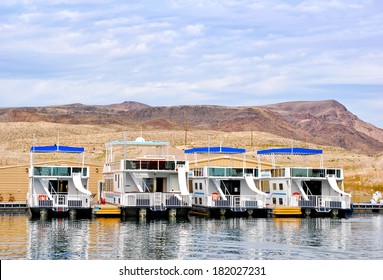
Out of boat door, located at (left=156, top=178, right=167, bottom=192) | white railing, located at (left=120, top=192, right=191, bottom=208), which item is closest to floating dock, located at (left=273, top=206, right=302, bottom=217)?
white railing, located at (left=120, top=192, right=191, bottom=208)

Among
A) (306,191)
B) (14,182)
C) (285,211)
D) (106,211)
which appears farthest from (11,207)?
(306,191)

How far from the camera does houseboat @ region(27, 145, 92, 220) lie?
Result: 174 ft

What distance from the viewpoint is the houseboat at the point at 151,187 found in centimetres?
5250

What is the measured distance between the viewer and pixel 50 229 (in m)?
45.1

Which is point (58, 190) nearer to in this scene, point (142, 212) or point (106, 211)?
point (106, 211)

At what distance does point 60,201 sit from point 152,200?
6830mm

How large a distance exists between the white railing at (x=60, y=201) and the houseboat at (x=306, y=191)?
47.6 feet

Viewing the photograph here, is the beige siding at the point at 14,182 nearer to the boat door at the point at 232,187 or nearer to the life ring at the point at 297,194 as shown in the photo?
the boat door at the point at 232,187

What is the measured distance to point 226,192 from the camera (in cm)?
5969

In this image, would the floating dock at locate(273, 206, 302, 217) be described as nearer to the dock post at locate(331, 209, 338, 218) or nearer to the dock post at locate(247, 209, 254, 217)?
the dock post at locate(247, 209, 254, 217)

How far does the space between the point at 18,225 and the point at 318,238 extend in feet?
63.5

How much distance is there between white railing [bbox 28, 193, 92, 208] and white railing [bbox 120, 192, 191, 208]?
317cm

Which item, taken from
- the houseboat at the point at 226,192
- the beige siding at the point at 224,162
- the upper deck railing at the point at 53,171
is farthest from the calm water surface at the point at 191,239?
the beige siding at the point at 224,162
